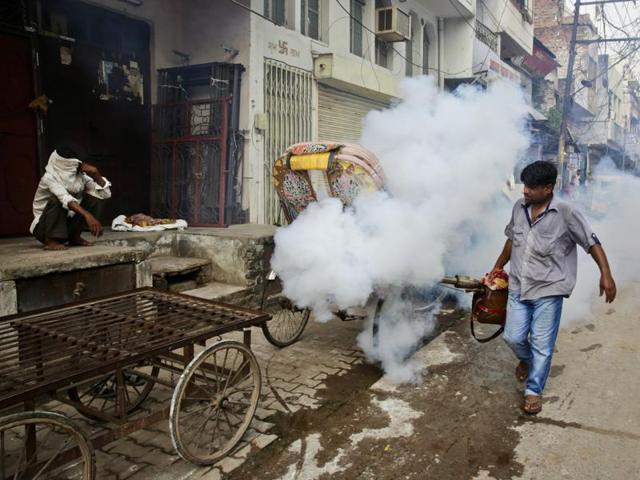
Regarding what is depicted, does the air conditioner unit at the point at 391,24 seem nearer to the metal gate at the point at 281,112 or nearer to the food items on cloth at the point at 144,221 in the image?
the metal gate at the point at 281,112

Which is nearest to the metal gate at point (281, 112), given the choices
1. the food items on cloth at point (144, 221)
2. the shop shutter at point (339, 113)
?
the shop shutter at point (339, 113)

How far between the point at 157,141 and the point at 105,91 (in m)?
1.08

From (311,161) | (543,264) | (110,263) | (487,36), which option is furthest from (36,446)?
(487,36)

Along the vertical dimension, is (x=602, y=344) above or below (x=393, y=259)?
below

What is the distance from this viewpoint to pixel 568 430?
387 centimetres

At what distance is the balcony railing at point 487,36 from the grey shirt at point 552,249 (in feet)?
49.0

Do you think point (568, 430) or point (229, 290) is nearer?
point (568, 430)

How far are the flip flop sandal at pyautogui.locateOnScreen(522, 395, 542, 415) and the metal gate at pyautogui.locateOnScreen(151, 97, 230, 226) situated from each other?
17.5ft

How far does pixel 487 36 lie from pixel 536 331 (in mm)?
16663

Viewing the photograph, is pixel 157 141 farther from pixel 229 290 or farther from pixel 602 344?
pixel 602 344

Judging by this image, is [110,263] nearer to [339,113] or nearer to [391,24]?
[339,113]

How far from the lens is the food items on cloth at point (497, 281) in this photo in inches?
180

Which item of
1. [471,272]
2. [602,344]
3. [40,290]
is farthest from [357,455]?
[471,272]

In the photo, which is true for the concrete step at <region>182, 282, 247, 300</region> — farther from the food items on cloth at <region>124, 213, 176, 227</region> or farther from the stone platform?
the food items on cloth at <region>124, 213, 176, 227</region>
